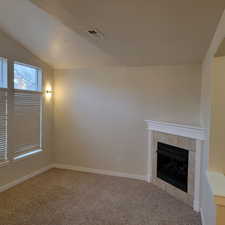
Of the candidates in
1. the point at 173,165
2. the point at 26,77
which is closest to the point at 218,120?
the point at 173,165

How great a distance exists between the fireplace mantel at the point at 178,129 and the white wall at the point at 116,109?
0.82ft

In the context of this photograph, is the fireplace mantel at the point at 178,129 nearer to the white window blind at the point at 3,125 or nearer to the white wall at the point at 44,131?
the white wall at the point at 44,131

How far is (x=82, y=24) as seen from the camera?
252 cm

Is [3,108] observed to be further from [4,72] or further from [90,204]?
[90,204]

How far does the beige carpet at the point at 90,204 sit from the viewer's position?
2.76 metres

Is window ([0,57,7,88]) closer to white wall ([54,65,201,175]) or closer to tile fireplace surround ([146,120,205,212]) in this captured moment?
white wall ([54,65,201,175])

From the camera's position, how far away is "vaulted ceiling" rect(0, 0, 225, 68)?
2.06m

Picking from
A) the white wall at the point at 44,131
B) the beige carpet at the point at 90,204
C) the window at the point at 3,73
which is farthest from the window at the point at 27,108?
the beige carpet at the point at 90,204

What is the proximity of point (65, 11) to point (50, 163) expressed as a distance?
363 cm

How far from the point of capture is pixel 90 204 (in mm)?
3184

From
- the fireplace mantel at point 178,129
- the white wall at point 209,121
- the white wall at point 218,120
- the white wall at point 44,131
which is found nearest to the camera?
the white wall at point 209,121

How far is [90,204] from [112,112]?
1.94 meters

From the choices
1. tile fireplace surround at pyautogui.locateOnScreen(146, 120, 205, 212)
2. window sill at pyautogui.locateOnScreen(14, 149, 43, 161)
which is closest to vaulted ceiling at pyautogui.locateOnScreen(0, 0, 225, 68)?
tile fireplace surround at pyautogui.locateOnScreen(146, 120, 205, 212)

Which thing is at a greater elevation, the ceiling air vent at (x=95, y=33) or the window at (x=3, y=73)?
the ceiling air vent at (x=95, y=33)
